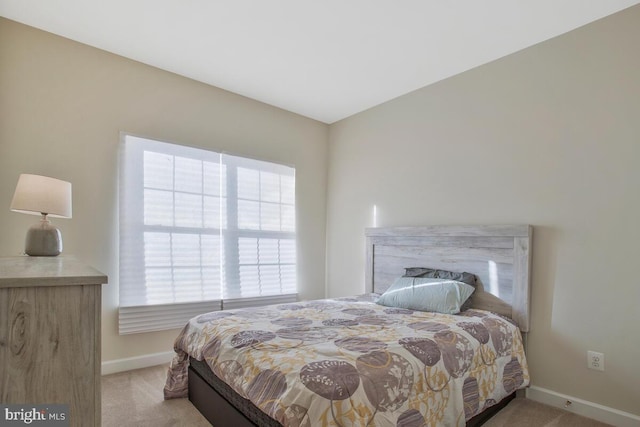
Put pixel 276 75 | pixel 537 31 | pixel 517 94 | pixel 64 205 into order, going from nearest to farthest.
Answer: pixel 64 205 → pixel 537 31 → pixel 517 94 → pixel 276 75

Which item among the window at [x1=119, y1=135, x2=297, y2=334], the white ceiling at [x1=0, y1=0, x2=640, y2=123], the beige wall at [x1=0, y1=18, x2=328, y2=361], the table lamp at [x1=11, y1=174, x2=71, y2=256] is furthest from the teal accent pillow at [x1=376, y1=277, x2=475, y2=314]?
the table lamp at [x1=11, y1=174, x2=71, y2=256]

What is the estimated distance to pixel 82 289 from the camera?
0.84m

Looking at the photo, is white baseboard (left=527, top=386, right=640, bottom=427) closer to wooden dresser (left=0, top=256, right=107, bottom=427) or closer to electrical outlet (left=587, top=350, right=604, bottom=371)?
electrical outlet (left=587, top=350, right=604, bottom=371)

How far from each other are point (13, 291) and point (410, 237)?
291 cm

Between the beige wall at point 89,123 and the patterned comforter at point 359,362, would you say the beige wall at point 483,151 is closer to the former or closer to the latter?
the beige wall at point 89,123

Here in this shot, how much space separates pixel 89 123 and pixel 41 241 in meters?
1.25

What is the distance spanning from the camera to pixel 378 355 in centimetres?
161

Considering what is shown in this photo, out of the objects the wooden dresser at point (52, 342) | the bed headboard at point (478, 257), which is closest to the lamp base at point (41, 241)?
the wooden dresser at point (52, 342)

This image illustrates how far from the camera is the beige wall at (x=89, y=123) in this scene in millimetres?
2498

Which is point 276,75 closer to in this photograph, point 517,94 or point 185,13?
point 185,13

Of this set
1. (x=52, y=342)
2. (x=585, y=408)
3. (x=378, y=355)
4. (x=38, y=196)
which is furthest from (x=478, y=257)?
(x=38, y=196)

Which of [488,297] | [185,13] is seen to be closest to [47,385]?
[185,13]

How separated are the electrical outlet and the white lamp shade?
138 inches

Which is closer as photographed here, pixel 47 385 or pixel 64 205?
pixel 47 385
